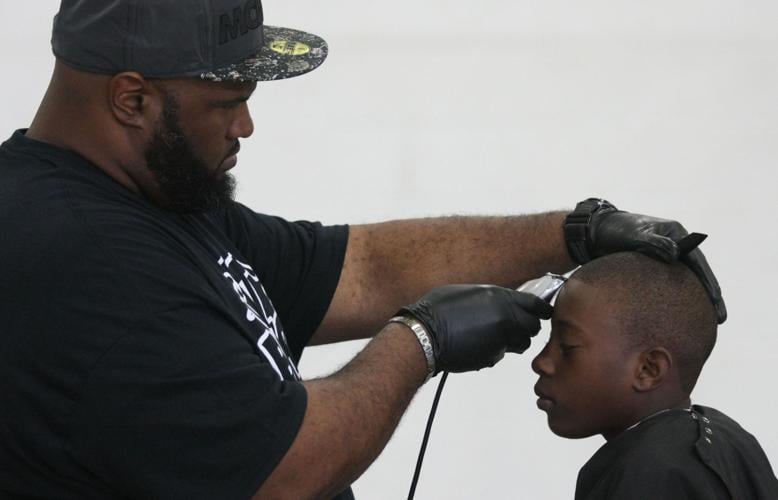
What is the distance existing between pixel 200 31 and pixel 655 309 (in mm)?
583

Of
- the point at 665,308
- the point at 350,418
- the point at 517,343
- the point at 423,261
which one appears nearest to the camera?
the point at 350,418

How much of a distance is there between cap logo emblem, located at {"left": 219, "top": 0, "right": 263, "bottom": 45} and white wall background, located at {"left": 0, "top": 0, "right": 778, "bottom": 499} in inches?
52.1

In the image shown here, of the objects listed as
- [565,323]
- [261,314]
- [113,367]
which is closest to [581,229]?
[565,323]

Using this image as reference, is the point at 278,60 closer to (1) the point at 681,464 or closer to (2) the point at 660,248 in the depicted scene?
(2) the point at 660,248

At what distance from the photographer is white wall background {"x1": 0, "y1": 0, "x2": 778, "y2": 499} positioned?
2.67 metres

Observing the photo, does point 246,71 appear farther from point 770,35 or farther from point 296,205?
point 770,35

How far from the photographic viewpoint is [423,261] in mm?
1814

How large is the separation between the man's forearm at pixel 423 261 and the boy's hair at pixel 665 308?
0.32 m

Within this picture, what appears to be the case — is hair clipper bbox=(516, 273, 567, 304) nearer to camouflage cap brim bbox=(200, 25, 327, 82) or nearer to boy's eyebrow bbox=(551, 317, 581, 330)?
boy's eyebrow bbox=(551, 317, 581, 330)

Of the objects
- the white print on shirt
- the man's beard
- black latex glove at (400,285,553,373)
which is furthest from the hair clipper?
A: the man's beard

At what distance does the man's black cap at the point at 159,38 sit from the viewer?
1284 mm

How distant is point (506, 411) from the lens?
8.49ft

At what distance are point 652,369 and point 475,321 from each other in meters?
0.21

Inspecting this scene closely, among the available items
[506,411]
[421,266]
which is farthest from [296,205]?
[421,266]
